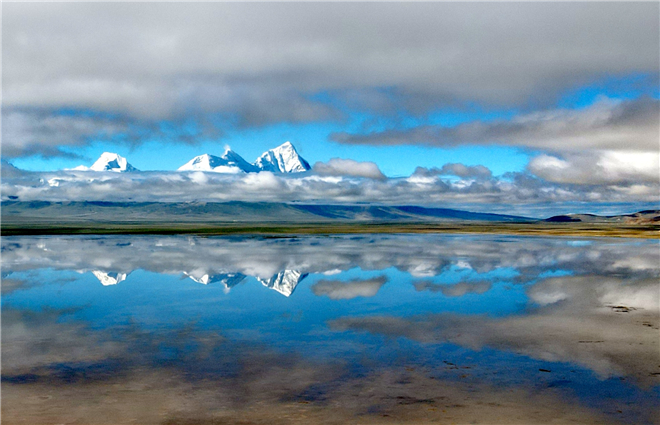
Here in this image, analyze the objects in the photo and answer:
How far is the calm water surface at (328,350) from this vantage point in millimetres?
11375

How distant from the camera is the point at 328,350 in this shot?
52.9 ft

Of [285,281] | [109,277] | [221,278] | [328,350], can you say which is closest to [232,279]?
[221,278]

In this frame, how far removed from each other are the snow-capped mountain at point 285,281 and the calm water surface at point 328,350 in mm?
173

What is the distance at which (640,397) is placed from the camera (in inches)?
475

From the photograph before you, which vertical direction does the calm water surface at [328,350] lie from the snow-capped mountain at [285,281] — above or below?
above

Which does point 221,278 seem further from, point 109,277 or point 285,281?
point 109,277

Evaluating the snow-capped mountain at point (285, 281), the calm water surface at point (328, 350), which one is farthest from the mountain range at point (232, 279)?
the calm water surface at point (328, 350)

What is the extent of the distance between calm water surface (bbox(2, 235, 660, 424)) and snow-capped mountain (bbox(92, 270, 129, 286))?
0.39 m

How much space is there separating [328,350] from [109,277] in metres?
23.2

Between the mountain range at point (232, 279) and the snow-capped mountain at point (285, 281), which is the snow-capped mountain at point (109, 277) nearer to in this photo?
the mountain range at point (232, 279)

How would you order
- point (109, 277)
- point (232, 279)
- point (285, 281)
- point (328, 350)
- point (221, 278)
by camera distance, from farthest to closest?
point (109, 277) < point (221, 278) < point (232, 279) < point (285, 281) < point (328, 350)

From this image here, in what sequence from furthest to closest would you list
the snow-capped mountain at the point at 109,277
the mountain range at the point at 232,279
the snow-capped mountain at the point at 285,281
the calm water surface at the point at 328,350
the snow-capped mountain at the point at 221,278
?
the snow-capped mountain at the point at 109,277 → the snow-capped mountain at the point at 221,278 → the mountain range at the point at 232,279 → the snow-capped mountain at the point at 285,281 → the calm water surface at the point at 328,350

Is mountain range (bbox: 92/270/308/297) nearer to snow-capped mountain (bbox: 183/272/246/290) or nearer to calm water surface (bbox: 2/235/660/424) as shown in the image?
snow-capped mountain (bbox: 183/272/246/290)

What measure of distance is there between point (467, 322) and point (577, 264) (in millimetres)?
27318
